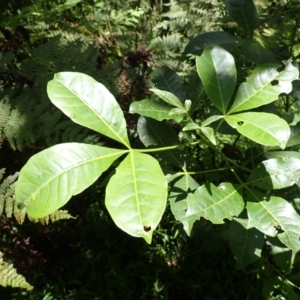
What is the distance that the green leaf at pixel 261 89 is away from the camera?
3.25 ft

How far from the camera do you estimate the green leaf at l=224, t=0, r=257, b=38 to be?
1.43 meters

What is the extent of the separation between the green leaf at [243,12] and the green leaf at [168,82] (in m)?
0.34

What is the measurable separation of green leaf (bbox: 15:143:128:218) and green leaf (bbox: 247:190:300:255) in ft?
1.36

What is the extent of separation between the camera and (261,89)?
1.01m

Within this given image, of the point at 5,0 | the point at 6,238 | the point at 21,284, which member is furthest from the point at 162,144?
the point at 5,0

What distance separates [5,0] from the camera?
2.42m

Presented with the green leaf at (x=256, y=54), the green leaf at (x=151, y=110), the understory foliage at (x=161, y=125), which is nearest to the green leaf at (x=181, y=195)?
the understory foliage at (x=161, y=125)

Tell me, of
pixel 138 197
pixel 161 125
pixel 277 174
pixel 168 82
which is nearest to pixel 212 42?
pixel 168 82

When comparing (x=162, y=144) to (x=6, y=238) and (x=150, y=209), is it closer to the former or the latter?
(x=150, y=209)

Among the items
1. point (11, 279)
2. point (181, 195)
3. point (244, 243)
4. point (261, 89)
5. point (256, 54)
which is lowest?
point (11, 279)

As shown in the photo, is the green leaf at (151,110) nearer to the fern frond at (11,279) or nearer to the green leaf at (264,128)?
the green leaf at (264,128)

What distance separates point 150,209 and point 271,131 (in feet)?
1.00

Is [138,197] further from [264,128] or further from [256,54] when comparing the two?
[256,54]

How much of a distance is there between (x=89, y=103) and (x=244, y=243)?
63 centimetres
